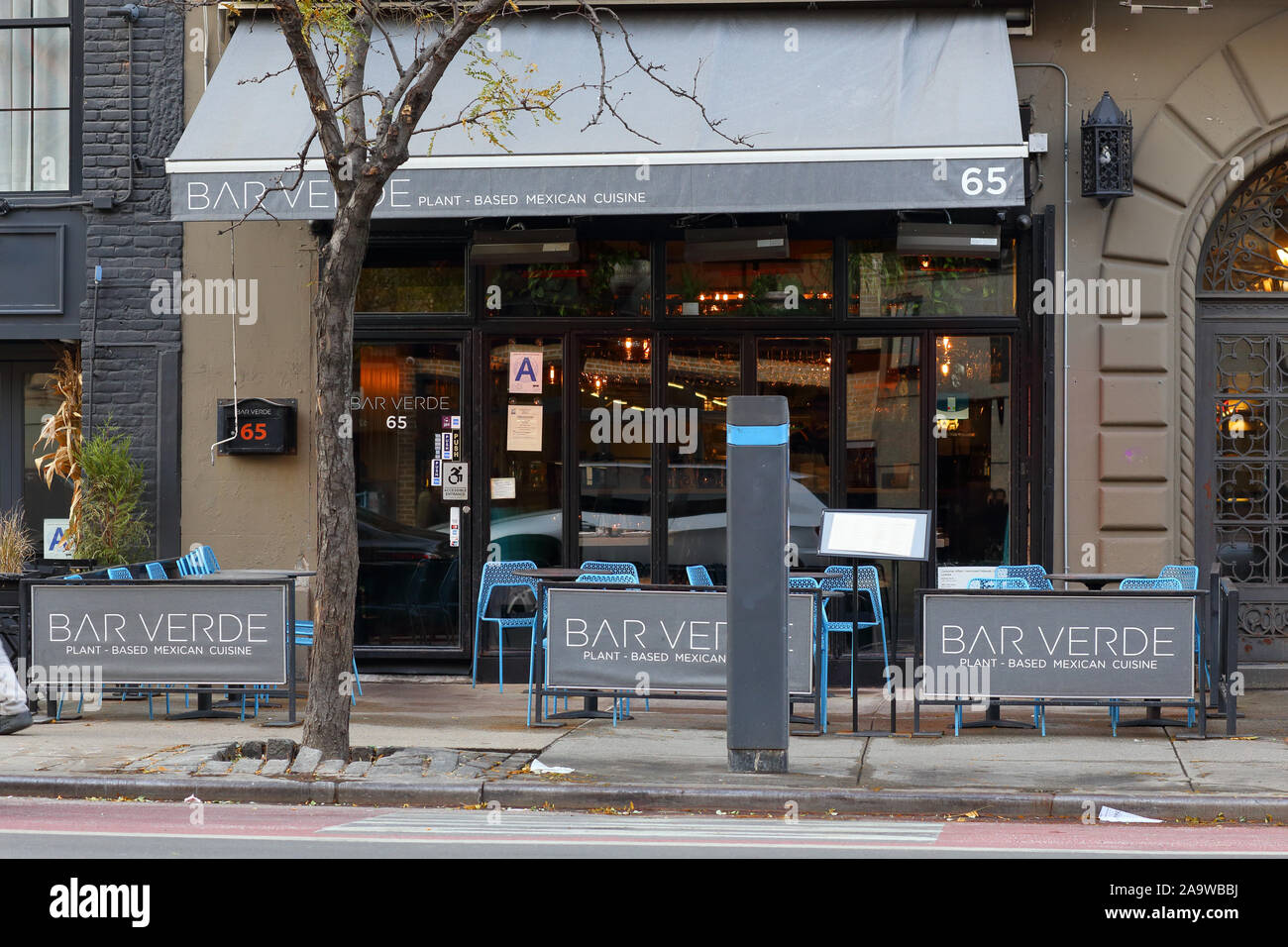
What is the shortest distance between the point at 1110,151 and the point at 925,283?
6.15ft

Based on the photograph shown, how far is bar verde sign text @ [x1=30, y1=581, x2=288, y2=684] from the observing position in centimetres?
998

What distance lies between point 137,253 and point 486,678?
5.09 metres

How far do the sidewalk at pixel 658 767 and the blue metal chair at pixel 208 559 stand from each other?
5.89 feet

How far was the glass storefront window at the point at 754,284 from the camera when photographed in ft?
40.2

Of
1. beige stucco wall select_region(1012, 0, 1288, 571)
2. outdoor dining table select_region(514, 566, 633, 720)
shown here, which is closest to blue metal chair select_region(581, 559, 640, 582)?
outdoor dining table select_region(514, 566, 633, 720)

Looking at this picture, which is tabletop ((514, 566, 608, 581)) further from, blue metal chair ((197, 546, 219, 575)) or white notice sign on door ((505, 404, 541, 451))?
blue metal chair ((197, 546, 219, 575))

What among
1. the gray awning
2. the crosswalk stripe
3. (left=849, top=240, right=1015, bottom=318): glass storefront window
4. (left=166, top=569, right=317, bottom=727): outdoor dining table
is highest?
the gray awning

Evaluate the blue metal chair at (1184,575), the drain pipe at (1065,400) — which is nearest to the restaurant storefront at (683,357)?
the drain pipe at (1065,400)

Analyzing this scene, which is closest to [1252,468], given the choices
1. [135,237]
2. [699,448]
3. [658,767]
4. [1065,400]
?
[1065,400]

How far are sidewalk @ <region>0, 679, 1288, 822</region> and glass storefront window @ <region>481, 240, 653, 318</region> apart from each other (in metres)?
3.81

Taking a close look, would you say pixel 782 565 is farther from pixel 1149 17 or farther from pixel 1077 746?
pixel 1149 17

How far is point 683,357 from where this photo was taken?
1238cm

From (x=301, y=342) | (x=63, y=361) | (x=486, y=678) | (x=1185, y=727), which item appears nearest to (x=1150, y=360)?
(x=1185, y=727)
